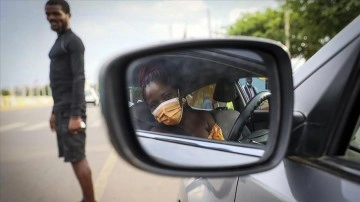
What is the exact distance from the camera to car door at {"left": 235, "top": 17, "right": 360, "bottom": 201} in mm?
1153

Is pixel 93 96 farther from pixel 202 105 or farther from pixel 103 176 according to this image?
pixel 202 105

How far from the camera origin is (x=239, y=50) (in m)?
1.29

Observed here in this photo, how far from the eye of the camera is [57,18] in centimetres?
439

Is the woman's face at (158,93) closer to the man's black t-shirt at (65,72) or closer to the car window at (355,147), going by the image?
the car window at (355,147)

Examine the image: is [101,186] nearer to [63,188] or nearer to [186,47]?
[63,188]

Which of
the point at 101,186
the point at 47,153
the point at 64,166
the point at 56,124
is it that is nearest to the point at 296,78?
the point at 56,124

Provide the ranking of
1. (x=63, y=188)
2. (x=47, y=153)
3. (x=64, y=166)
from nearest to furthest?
(x=63, y=188)
(x=64, y=166)
(x=47, y=153)

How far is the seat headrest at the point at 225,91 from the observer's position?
148 centimetres

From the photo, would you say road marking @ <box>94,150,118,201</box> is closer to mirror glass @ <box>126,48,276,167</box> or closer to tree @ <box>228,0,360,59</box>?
mirror glass @ <box>126,48,276,167</box>

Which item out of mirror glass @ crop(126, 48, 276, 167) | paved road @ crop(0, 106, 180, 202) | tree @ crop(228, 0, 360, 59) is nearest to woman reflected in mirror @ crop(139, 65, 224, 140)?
mirror glass @ crop(126, 48, 276, 167)

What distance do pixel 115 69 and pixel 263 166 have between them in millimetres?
446

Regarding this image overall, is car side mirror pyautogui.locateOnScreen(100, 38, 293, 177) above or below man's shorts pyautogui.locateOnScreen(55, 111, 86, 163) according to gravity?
above

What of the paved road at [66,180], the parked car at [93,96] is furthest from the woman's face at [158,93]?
the paved road at [66,180]

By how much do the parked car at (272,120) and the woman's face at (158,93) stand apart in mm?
27
